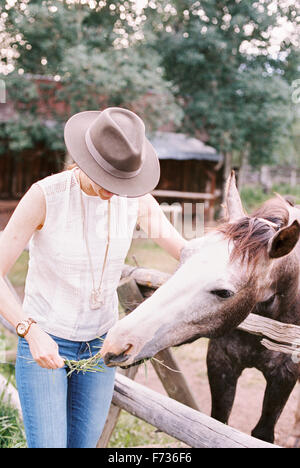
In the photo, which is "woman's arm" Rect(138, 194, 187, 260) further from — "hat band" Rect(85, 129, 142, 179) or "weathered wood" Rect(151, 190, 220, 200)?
"weathered wood" Rect(151, 190, 220, 200)

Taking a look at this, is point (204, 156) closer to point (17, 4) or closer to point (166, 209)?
point (166, 209)

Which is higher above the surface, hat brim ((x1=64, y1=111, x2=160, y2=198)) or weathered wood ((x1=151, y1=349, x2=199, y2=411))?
hat brim ((x1=64, y1=111, x2=160, y2=198))

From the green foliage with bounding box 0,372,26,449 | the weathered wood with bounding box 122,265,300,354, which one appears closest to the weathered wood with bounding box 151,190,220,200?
the green foliage with bounding box 0,372,26,449

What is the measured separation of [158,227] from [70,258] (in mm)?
452

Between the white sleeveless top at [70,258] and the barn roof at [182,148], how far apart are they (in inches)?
510

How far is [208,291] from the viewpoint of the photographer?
1.58 m

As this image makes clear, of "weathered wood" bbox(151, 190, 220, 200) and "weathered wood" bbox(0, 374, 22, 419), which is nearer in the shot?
"weathered wood" bbox(0, 374, 22, 419)

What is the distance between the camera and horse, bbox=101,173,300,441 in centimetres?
149

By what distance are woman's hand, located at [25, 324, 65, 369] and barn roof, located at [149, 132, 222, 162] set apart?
43.6ft

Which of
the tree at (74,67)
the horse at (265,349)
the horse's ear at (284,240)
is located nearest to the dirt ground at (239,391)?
the horse at (265,349)

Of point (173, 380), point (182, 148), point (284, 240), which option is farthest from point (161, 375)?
point (182, 148)

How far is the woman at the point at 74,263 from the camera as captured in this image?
62.4 inches

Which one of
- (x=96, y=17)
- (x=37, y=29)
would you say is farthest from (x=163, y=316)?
(x=96, y=17)

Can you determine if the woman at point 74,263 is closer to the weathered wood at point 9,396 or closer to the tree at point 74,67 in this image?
the weathered wood at point 9,396
